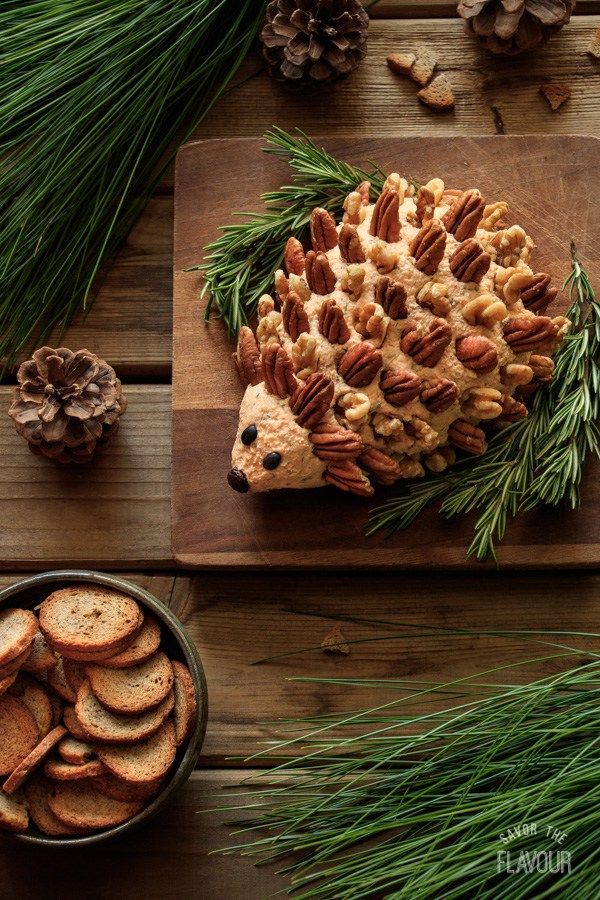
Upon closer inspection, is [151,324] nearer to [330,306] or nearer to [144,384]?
[144,384]

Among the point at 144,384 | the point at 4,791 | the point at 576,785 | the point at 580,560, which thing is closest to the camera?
the point at 576,785

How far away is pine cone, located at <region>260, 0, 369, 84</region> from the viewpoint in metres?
1.21

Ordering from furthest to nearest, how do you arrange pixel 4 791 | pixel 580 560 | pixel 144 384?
pixel 144 384 < pixel 580 560 < pixel 4 791

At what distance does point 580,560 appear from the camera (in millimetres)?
1160

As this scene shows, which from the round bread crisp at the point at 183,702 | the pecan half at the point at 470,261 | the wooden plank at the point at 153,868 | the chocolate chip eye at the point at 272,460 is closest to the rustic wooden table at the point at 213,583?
the wooden plank at the point at 153,868

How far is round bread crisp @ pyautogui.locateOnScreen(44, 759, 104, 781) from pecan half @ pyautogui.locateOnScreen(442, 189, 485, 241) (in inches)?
26.5

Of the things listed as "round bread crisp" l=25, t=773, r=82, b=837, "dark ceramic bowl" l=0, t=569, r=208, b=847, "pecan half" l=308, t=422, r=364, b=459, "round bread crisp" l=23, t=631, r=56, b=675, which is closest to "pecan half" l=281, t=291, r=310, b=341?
"pecan half" l=308, t=422, r=364, b=459

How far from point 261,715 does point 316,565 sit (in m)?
0.19

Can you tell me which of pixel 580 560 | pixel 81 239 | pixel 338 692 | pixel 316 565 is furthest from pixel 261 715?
pixel 81 239

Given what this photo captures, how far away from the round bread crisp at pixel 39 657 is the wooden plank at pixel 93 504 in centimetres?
12

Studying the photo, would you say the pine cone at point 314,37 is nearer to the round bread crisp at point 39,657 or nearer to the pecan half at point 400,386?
the pecan half at point 400,386

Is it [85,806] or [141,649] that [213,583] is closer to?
[141,649]

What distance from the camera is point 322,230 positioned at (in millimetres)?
1109

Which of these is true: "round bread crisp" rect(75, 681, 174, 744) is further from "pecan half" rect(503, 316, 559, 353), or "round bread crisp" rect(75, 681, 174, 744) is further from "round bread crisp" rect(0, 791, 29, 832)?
"pecan half" rect(503, 316, 559, 353)
